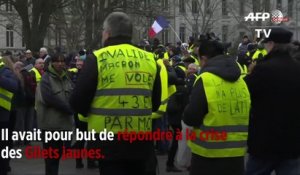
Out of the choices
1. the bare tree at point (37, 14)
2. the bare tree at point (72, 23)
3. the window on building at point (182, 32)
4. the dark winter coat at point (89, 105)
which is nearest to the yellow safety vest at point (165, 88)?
the dark winter coat at point (89, 105)

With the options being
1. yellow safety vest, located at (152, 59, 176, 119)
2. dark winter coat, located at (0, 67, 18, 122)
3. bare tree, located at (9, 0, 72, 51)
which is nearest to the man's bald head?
dark winter coat, located at (0, 67, 18, 122)

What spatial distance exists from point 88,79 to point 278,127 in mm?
1827

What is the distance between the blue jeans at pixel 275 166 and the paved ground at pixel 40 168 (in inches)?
179

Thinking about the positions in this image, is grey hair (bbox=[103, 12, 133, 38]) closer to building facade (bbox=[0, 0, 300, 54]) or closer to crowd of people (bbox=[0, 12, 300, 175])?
crowd of people (bbox=[0, 12, 300, 175])

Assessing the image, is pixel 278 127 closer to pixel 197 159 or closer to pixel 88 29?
pixel 197 159

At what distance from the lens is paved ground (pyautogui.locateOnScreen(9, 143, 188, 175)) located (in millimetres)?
10469

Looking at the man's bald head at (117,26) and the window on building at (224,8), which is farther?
the window on building at (224,8)

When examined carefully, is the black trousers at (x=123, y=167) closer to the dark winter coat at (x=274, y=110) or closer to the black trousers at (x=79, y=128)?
the dark winter coat at (x=274, y=110)

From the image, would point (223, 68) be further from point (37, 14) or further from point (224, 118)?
point (37, 14)

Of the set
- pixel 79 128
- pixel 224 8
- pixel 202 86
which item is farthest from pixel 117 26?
pixel 224 8

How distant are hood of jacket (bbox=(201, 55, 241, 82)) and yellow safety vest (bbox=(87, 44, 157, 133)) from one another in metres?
0.61

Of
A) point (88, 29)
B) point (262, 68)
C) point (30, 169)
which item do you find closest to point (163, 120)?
point (30, 169)

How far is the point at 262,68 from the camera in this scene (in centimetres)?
581

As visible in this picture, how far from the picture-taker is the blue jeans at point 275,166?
5.86 m
